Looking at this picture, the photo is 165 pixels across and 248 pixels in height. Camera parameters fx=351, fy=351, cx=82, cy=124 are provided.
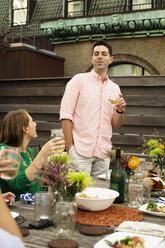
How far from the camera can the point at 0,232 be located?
31.0 inches

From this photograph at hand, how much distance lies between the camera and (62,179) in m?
1.59

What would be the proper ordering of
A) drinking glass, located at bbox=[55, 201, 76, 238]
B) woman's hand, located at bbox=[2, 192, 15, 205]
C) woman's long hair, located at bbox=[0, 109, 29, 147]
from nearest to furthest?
drinking glass, located at bbox=[55, 201, 76, 238]
woman's hand, located at bbox=[2, 192, 15, 205]
woman's long hair, located at bbox=[0, 109, 29, 147]

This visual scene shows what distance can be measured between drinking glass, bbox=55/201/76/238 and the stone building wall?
7.83 metres

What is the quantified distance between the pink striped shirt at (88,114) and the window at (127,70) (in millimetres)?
6181

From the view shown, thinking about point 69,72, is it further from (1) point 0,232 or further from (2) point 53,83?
(1) point 0,232

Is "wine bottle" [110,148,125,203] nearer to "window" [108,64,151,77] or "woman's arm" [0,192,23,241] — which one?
"woman's arm" [0,192,23,241]

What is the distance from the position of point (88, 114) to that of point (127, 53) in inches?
246

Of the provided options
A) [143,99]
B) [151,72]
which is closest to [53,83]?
[143,99]

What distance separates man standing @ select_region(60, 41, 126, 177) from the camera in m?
3.37

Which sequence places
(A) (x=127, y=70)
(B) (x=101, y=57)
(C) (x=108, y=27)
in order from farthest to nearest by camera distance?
(A) (x=127, y=70)
(C) (x=108, y=27)
(B) (x=101, y=57)

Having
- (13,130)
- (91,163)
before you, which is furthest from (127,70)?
(13,130)

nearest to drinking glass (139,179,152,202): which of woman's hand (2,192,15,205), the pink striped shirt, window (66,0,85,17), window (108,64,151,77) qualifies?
woman's hand (2,192,15,205)

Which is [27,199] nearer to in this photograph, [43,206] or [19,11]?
[43,206]

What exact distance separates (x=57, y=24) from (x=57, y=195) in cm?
866
